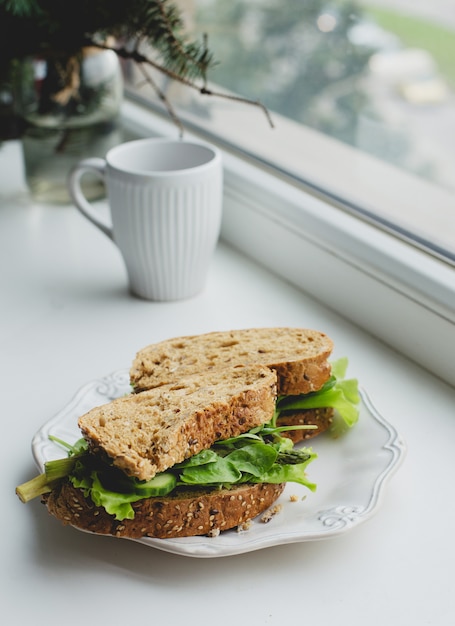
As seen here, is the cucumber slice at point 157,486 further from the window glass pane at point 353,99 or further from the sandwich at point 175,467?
the window glass pane at point 353,99

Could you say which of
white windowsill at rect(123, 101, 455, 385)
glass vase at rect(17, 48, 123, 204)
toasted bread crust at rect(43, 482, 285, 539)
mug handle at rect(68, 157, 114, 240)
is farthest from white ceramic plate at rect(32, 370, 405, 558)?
glass vase at rect(17, 48, 123, 204)

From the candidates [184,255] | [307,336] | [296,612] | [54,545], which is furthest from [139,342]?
[296,612]

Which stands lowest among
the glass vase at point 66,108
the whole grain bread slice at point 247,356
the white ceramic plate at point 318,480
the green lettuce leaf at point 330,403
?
the white ceramic plate at point 318,480

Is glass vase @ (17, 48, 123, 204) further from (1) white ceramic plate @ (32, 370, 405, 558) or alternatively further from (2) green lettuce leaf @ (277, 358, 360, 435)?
(2) green lettuce leaf @ (277, 358, 360, 435)

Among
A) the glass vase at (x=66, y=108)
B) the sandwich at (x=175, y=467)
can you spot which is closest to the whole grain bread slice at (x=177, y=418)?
the sandwich at (x=175, y=467)

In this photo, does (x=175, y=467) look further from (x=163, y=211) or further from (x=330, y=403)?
(x=163, y=211)

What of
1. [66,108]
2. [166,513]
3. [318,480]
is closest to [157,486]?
[166,513]

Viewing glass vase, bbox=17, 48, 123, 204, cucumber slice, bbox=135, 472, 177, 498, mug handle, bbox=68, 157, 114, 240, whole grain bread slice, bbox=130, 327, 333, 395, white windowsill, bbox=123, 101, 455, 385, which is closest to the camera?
cucumber slice, bbox=135, 472, 177, 498
